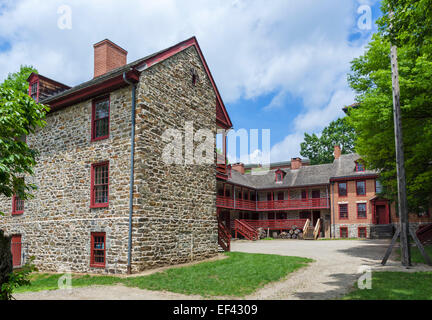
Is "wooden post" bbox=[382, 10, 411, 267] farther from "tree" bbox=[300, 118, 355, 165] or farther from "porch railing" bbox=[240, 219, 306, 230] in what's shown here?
"tree" bbox=[300, 118, 355, 165]

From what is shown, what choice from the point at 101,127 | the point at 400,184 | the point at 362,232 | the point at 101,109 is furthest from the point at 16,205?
the point at 362,232

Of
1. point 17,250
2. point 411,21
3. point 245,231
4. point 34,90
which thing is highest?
point 34,90

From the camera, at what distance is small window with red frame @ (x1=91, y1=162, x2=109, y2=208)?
43.1 ft

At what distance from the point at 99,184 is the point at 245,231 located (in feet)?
65.7

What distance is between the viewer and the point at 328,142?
172ft

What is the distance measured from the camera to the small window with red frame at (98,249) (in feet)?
41.2

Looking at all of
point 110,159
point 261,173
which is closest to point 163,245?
point 110,159

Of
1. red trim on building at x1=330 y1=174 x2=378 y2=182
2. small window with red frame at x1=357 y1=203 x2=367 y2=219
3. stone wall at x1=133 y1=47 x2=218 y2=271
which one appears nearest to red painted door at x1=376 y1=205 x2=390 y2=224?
small window with red frame at x1=357 y1=203 x2=367 y2=219

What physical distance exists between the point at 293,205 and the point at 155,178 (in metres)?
25.6

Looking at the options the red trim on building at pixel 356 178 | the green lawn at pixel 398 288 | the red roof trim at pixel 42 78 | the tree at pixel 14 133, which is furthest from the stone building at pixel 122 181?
the red trim on building at pixel 356 178

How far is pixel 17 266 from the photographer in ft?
50.4

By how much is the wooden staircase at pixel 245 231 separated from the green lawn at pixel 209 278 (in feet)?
54.9

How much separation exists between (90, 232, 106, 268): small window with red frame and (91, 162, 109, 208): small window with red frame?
112 centimetres

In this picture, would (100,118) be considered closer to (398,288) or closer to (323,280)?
(323,280)
